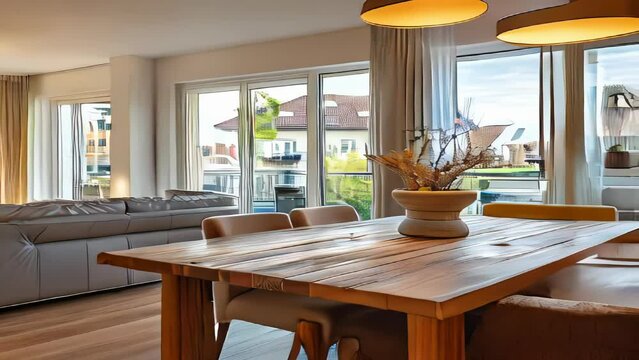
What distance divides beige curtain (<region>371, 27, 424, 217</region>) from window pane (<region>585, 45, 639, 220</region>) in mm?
A: 1454

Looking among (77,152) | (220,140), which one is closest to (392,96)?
(220,140)

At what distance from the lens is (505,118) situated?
5098mm

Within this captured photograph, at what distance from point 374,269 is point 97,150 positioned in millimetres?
7836

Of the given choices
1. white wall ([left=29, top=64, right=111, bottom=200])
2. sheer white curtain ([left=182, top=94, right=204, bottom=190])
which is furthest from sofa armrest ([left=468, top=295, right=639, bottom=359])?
white wall ([left=29, top=64, right=111, bottom=200])

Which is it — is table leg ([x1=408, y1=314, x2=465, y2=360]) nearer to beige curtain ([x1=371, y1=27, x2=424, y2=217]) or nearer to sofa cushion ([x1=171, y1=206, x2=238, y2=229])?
sofa cushion ([x1=171, y1=206, x2=238, y2=229])

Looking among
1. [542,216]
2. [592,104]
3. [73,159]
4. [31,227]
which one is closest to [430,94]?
[592,104]

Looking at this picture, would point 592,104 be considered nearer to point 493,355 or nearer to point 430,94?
point 430,94

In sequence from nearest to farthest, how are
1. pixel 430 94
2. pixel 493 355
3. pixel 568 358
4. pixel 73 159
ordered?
pixel 568 358, pixel 493 355, pixel 430 94, pixel 73 159

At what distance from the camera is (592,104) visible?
4531 mm

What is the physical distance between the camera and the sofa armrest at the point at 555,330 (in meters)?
1.17

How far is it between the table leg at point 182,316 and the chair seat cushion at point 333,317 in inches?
12.3

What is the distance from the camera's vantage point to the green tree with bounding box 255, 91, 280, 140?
6.77 meters

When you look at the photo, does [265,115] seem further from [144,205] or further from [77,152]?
[77,152]

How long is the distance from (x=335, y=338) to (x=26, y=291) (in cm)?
292
